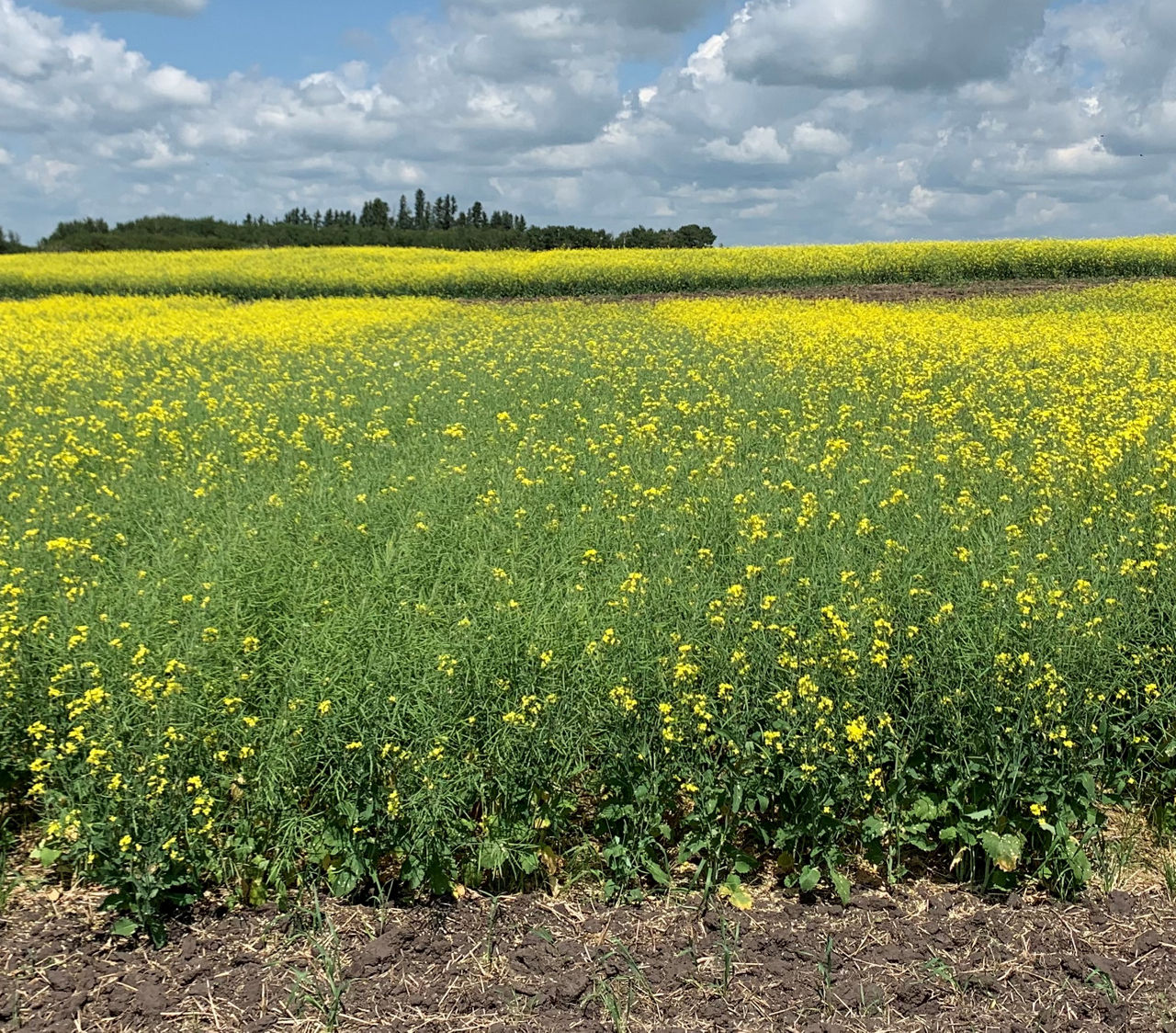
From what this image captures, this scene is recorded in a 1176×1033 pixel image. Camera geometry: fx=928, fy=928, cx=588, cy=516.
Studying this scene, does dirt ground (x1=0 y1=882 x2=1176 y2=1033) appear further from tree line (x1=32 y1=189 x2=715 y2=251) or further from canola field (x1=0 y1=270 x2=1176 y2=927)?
tree line (x1=32 y1=189 x2=715 y2=251)

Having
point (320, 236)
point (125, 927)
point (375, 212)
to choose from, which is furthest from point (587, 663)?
point (375, 212)

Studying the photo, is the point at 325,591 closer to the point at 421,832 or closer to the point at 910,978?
the point at 421,832

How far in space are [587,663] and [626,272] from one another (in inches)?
1008

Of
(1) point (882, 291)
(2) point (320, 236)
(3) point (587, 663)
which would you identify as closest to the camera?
(3) point (587, 663)

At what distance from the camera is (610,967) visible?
332 cm

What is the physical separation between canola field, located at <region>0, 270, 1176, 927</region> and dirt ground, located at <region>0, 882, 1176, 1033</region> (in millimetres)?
163

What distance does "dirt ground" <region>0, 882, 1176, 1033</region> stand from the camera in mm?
3137

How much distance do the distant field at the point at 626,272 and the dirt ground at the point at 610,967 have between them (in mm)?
25747

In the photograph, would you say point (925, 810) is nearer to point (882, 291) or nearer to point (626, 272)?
point (882, 291)

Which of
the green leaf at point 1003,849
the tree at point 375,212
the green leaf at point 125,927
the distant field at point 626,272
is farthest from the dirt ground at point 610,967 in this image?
the tree at point 375,212

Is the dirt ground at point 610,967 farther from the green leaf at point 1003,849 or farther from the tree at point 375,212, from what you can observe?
the tree at point 375,212

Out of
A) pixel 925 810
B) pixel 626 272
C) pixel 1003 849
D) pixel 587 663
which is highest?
pixel 626 272

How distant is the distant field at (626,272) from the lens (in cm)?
2816

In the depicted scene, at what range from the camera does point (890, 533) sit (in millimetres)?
5477
